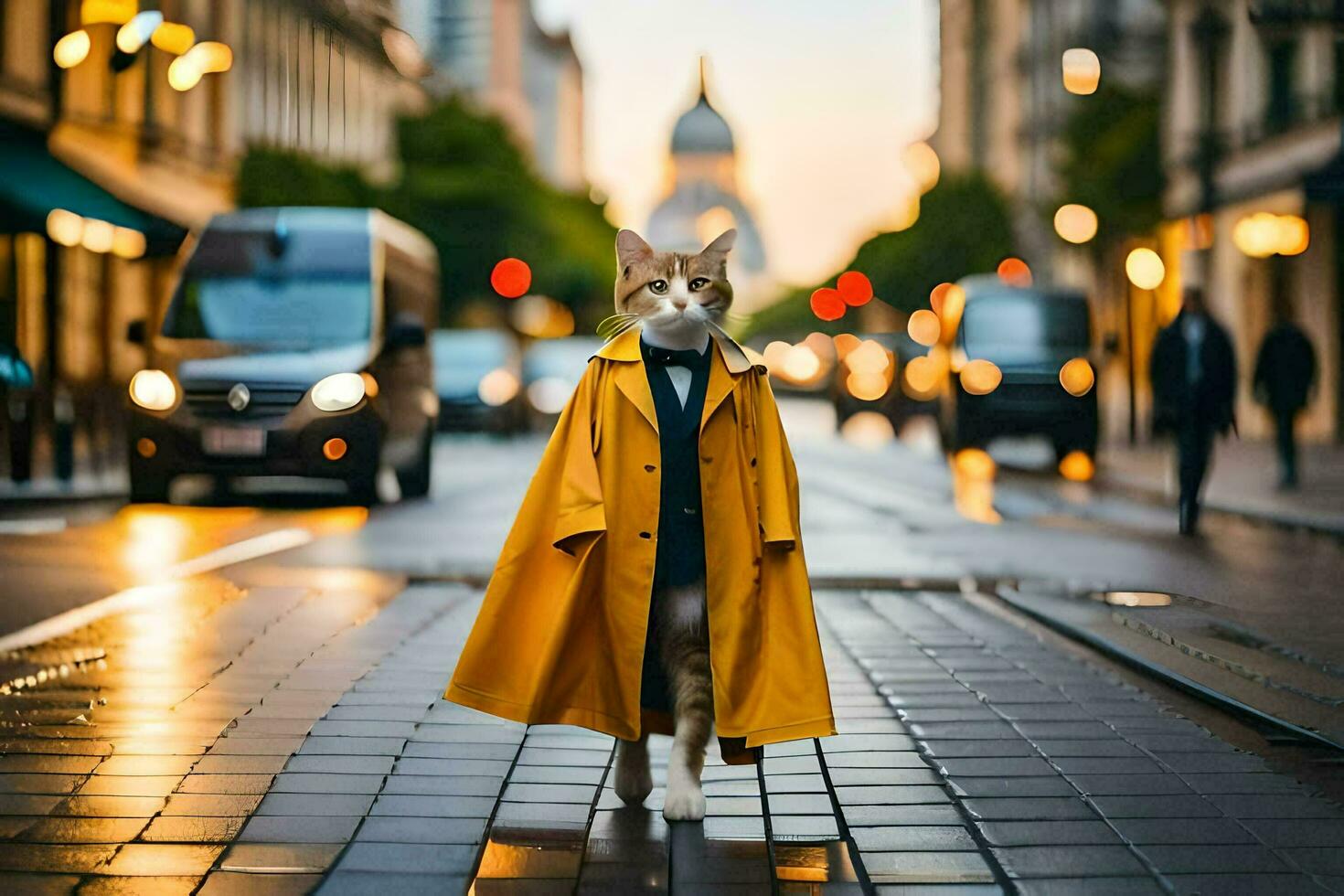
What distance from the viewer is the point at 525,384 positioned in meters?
31.9

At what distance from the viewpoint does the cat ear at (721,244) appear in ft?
15.1

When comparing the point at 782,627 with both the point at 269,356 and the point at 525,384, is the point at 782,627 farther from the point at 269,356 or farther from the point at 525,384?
the point at 525,384

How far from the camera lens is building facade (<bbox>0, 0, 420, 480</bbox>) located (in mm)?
20172

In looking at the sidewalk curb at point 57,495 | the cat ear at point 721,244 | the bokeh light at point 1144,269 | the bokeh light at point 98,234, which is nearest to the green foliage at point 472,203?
the bokeh light at point 98,234

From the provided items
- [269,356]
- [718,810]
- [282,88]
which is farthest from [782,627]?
[282,88]

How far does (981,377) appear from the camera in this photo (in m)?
21.5

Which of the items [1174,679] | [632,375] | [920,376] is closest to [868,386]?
[920,376]

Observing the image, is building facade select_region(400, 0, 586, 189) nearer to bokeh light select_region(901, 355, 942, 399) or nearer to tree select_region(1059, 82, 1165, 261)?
tree select_region(1059, 82, 1165, 261)

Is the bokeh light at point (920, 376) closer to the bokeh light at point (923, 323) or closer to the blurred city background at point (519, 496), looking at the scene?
the blurred city background at point (519, 496)

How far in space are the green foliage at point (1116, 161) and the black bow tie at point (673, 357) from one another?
3527 cm

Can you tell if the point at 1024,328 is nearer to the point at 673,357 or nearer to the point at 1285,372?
the point at 1285,372

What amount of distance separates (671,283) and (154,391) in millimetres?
9907

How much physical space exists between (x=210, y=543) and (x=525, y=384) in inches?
807

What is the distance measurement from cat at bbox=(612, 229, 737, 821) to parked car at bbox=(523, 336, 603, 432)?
85.4ft
